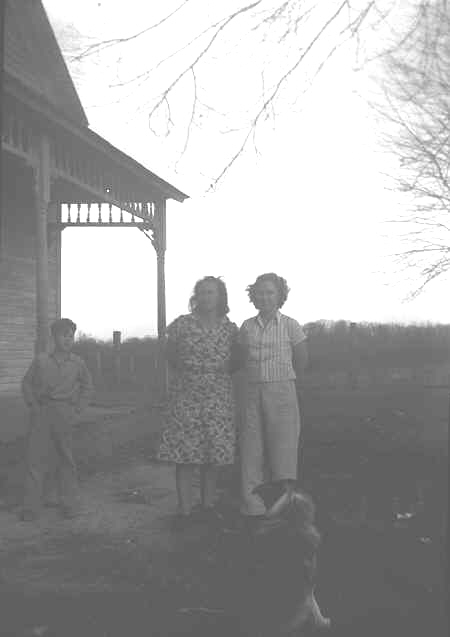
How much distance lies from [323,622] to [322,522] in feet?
5.29

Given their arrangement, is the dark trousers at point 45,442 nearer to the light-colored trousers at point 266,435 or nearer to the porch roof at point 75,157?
the light-colored trousers at point 266,435

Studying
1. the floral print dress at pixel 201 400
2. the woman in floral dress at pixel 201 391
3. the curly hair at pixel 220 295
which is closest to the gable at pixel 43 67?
the curly hair at pixel 220 295

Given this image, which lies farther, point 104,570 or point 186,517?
point 186,517

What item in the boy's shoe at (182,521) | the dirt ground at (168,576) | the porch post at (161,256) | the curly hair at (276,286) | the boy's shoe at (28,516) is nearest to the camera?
the dirt ground at (168,576)

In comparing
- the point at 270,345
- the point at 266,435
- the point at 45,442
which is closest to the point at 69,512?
the point at 45,442

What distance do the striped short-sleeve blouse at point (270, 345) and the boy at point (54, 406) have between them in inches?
47.7

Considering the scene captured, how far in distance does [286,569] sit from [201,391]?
2137mm

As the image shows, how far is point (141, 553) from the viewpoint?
15.0 feet

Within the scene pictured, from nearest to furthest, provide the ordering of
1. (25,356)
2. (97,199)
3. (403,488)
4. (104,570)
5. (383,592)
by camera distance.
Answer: (383,592), (104,570), (403,488), (97,199), (25,356)

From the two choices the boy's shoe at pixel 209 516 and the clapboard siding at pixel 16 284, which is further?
the clapboard siding at pixel 16 284

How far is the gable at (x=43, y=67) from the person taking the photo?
8.88 meters

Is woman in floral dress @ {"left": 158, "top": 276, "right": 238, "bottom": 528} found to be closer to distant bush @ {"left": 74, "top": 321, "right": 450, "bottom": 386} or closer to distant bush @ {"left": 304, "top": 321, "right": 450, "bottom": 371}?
distant bush @ {"left": 74, "top": 321, "right": 450, "bottom": 386}

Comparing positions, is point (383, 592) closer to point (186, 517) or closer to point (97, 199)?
point (186, 517)

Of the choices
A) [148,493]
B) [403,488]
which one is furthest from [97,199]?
[403,488]
